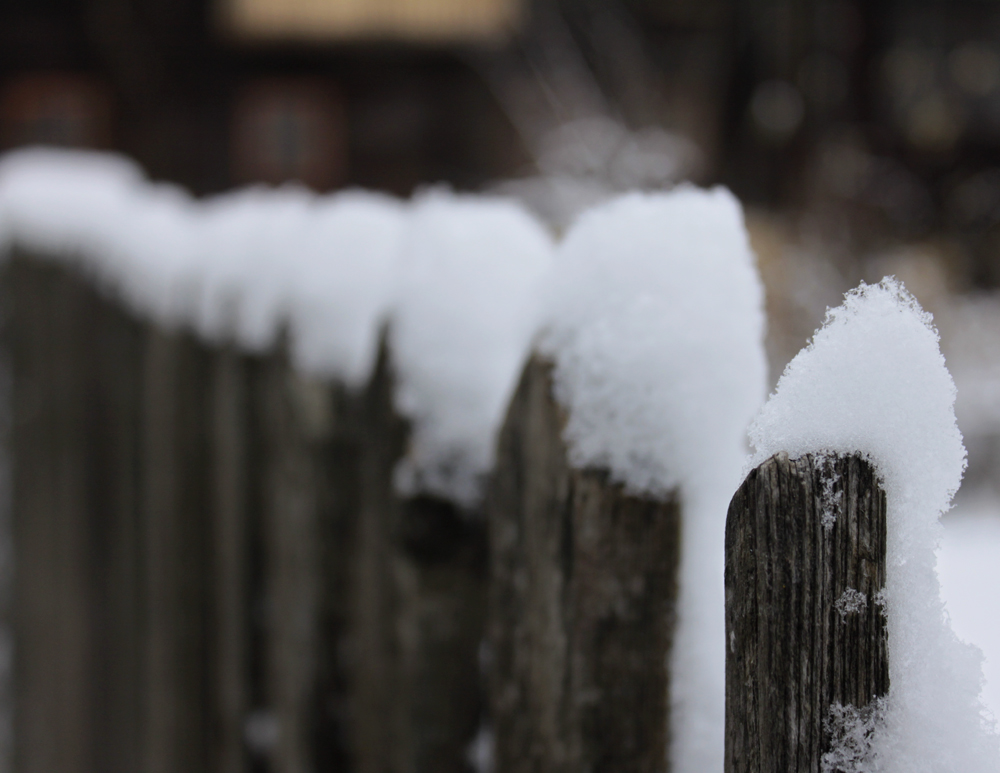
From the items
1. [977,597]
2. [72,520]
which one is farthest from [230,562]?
[72,520]

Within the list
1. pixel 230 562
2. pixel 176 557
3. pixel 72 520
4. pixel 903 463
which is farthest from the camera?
pixel 72 520

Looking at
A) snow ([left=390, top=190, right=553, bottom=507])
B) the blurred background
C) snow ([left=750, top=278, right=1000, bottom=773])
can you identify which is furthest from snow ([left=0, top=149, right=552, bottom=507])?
the blurred background

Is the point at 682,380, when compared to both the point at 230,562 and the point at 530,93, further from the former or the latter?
the point at 530,93

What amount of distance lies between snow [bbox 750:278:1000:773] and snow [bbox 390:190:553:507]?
1.21 feet

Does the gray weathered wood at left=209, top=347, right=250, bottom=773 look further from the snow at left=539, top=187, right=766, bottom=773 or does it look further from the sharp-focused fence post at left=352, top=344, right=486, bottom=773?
the snow at left=539, top=187, right=766, bottom=773

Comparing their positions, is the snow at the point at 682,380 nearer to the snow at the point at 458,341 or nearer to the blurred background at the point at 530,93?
the snow at the point at 458,341

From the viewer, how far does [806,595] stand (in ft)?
1.44

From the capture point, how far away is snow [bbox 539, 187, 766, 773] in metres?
0.61

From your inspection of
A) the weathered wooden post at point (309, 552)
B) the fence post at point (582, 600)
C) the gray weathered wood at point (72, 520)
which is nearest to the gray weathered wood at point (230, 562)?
the weathered wooden post at point (309, 552)

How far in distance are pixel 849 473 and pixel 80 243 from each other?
2.14 metres

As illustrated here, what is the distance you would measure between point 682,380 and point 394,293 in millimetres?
374

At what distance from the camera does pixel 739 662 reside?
0.47 m

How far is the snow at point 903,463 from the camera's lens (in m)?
0.43

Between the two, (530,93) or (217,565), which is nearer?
(217,565)
